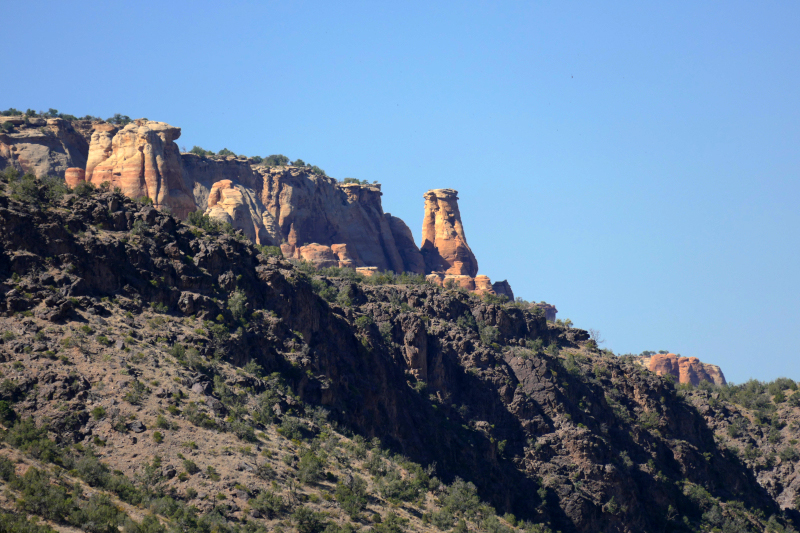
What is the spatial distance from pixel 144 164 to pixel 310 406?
51650 millimetres

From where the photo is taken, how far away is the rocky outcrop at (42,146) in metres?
125

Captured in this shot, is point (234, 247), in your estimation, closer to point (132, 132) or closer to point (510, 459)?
point (510, 459)

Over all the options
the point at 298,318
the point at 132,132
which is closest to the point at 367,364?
the point at 298,318

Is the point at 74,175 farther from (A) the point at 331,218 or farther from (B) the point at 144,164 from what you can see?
(A) the point at 331,218

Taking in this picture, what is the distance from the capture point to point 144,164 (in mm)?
120062

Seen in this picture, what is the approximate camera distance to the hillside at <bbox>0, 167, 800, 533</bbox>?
202 feet

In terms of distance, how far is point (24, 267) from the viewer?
2840 inches

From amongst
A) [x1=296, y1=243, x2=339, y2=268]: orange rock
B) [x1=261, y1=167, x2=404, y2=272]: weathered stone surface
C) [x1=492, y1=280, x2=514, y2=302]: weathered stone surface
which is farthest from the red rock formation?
[x1=492, y1=280, x2=514, y2=302]: weathered stone surface

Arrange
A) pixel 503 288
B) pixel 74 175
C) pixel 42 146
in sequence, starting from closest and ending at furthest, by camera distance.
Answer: pixel 74 175 → pixel 42 146 → pixel 503 288

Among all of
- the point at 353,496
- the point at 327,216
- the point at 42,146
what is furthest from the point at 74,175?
the point at 353,496

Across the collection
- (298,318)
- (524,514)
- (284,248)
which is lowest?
(524,514)

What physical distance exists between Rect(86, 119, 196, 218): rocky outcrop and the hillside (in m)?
17.4

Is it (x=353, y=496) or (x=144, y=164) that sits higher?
(x=144, y=164)

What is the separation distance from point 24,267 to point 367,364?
Answer: 96.8 feet
